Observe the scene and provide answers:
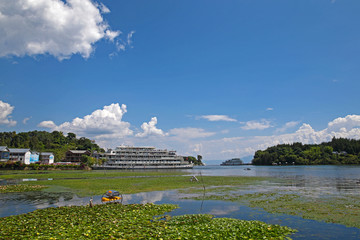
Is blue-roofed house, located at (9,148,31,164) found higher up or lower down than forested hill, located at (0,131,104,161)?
lower down

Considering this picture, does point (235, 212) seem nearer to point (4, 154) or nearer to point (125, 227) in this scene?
point (125, 227)

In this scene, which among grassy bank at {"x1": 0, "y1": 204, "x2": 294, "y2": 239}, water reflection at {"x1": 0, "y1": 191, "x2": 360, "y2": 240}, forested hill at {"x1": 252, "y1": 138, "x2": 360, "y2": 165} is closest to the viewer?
grassy bank at {"x1": 0, "y1": 204, "x2": 294, "y2": 239}

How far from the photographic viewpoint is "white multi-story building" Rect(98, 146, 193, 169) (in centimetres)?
11450

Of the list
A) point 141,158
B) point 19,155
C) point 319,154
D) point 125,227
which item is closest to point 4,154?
point 19,155

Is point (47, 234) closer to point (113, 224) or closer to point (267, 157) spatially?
point (113, 224)

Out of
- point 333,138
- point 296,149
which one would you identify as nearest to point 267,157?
point 296,149

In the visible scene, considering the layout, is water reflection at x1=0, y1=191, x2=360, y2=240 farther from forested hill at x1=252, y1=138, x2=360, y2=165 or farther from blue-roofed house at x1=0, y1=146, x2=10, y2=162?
forested hill at x1=252, y1=138, x2=360, y2=165

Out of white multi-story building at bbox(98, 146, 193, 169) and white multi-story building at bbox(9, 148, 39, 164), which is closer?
white multi-story building at bbox(9, 148, 39, 164)

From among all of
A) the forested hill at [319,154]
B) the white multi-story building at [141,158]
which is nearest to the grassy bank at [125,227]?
the white multi-story building at [141,158]

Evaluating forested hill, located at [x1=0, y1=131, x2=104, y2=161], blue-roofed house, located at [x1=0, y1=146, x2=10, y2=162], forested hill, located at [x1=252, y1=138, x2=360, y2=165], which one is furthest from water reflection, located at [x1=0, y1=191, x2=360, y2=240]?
forested hill, located at [x1=252, y1=138, x2=360, y2=165]

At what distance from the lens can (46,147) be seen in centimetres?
15200

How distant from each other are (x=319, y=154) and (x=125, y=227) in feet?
629

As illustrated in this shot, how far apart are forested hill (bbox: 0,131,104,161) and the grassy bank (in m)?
132

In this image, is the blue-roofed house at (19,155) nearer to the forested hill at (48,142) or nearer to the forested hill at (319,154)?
the forested hill at (48,142)
